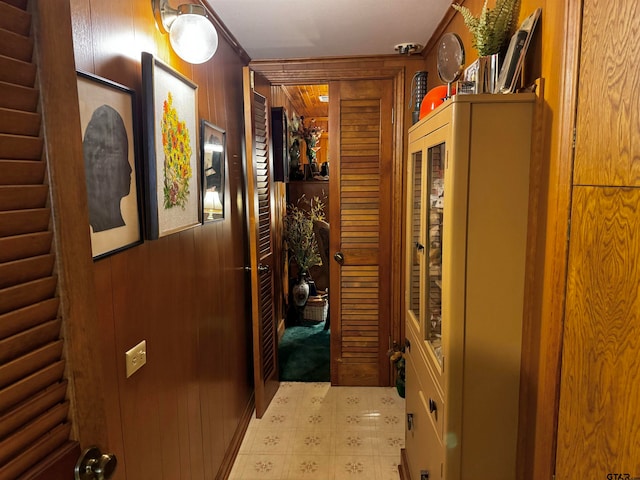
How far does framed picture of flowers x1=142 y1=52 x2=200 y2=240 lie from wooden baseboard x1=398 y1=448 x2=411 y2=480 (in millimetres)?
1663

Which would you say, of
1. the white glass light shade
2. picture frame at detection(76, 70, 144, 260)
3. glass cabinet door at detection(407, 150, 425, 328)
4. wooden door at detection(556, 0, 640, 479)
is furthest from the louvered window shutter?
glass cabinet door at detection(407, 150, 425, 328)

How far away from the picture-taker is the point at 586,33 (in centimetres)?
103

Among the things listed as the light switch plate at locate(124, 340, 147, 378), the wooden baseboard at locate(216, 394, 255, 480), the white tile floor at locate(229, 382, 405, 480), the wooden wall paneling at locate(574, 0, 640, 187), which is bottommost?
the white tile floor at locate(229, 382, 405, 480)

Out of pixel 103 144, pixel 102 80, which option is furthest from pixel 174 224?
pixel 102 80

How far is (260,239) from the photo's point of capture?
9.18 ft

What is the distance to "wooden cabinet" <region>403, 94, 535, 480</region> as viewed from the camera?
4.13 ft

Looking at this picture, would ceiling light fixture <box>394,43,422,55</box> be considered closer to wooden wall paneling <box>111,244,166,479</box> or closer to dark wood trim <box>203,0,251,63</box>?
dark wood trim <box>203,0,251,63</box>

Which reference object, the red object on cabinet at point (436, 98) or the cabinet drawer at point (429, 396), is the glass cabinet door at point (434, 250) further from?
the red object on cabinet at point (436, 98)

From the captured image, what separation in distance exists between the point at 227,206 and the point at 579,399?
6.16ft

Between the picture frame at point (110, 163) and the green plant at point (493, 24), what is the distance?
3.75 feet

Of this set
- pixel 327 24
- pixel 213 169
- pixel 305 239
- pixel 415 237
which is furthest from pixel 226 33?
pixel 305 239

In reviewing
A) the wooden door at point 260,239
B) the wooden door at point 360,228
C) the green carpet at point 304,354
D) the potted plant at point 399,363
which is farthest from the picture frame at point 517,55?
the green carpet at point 304,354

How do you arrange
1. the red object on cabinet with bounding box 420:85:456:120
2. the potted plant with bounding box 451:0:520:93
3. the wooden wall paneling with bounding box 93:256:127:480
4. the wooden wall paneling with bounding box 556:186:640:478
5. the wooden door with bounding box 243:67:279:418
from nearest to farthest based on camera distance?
1. the wooden wall paneling with bounding box 556:186:640:478
2. the wooden wall paneling with bounding box 93:256:127:480
3. the potted plant with bounding box 451:0:520:93
4. the red object on cabinet with bounding box 420:85:456:120
5. the wooden door with bounding box 243:67:279:418

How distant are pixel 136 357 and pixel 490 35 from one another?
1597mm
